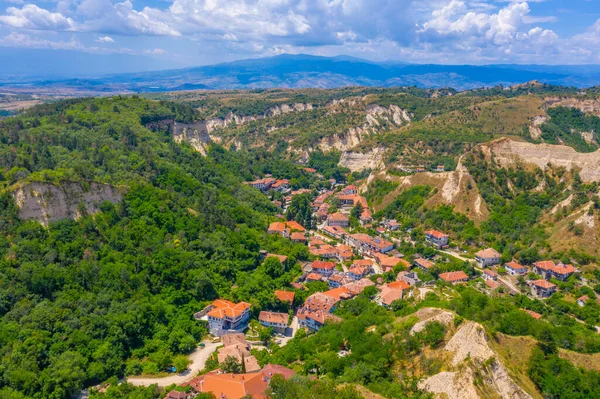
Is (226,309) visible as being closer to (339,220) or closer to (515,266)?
(515,266)

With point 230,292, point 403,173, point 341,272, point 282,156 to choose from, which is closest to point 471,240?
point 341,272

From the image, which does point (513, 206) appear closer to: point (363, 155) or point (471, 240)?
point (471, 240)

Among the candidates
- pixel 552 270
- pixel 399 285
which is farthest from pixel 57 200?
pixel 552 270

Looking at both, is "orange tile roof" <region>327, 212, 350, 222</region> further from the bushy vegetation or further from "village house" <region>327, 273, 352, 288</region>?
"village house" <region>327, 273, 352, 288</region>

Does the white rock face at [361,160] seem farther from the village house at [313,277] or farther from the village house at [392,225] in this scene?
the village house at [313,277]

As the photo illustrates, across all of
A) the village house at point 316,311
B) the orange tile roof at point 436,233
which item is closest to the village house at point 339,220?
the orange tile roof at point 436,233

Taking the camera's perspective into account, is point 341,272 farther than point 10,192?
Yes

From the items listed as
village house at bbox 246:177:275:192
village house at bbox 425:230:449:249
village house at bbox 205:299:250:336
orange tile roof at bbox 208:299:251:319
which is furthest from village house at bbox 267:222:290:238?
village house at bbox 246:177:275:192
